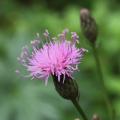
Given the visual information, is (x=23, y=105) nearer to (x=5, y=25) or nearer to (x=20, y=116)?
(x=20, y=116)

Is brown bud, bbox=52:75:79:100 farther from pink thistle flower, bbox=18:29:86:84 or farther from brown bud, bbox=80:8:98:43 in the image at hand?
brown bud, bbox=80:8:98:43

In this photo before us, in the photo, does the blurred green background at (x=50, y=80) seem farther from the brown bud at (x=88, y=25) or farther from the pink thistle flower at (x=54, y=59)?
the pink thistle flower at (x=54, y=59)

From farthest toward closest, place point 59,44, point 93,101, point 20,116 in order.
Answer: point 93,101, point 20,116, point 59,44

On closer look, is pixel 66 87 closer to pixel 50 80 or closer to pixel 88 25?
pixel 88 25

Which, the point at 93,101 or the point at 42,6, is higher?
the point at 42,6

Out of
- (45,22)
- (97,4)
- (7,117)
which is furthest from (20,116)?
(97,4)

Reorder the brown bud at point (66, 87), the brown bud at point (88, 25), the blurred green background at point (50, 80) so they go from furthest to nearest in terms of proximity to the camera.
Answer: the blurred green background at point (50, 80), the brown bud at point (88, 25), the brown bud at point (66, 87)

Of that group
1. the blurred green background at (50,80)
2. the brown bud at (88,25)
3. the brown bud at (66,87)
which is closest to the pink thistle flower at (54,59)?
the brown bud at (66,87)
